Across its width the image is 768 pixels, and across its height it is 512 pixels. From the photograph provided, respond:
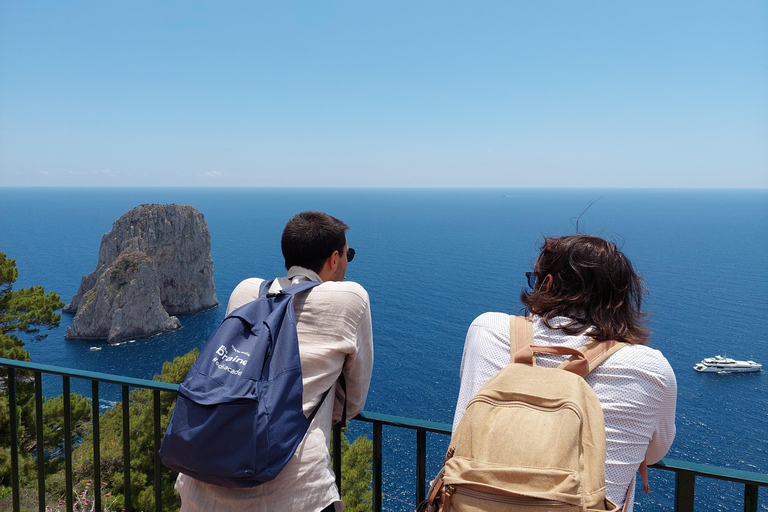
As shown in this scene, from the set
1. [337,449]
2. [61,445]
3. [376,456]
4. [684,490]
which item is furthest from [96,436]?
[61,445]

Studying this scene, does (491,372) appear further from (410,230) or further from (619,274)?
(410,230)

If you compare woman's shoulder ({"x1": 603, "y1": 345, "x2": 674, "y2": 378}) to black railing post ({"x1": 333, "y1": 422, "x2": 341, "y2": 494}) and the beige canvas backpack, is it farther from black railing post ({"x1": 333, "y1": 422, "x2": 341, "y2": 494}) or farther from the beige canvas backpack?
black railing post ({"x1": 333, "y1": 422, "x2": 341, "y2": 494})

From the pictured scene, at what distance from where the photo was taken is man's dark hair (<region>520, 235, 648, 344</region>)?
151 cm

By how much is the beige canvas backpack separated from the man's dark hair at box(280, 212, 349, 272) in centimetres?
90

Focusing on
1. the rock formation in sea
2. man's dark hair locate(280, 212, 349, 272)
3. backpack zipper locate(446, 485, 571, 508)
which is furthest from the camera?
the rock formation in sea

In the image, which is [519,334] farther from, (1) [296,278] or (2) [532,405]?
(1) [296,278]

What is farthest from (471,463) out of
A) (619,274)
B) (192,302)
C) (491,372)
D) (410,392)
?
(192,302)

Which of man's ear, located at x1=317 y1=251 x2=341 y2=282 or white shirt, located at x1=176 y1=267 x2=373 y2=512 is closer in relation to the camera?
white shirt, located at x1=176 y1=267 x2=373 y2=512

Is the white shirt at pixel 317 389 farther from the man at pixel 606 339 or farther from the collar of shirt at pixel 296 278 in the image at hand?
the man at pixel 606 339

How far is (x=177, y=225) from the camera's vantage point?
5359 cm

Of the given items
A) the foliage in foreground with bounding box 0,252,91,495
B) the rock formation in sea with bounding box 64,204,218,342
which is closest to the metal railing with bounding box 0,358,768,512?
the foliage in foreground with bounding box 0,252,91,495

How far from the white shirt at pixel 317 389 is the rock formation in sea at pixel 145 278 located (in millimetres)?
47292

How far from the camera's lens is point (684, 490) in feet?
5.49

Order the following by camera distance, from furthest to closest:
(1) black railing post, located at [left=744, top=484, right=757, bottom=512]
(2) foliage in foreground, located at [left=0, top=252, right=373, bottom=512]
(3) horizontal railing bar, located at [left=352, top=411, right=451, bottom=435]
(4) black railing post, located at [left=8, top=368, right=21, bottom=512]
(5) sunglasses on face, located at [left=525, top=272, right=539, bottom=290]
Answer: (2) foliage in foreground, located at [left=0, top=252, right=373, bottom=512]
(4) black railing post, located at [left=8, top=368, right=21, bottom=512]
(3) horizontal railing bar, located at [left=352, top=411, right=451, bottom=435]
(5) sunglasses on face, located at [left=525, top=272, right=539, bottom=290]
(1) black railing post, located at [left=744, top=484, right=757, bottom=512]
